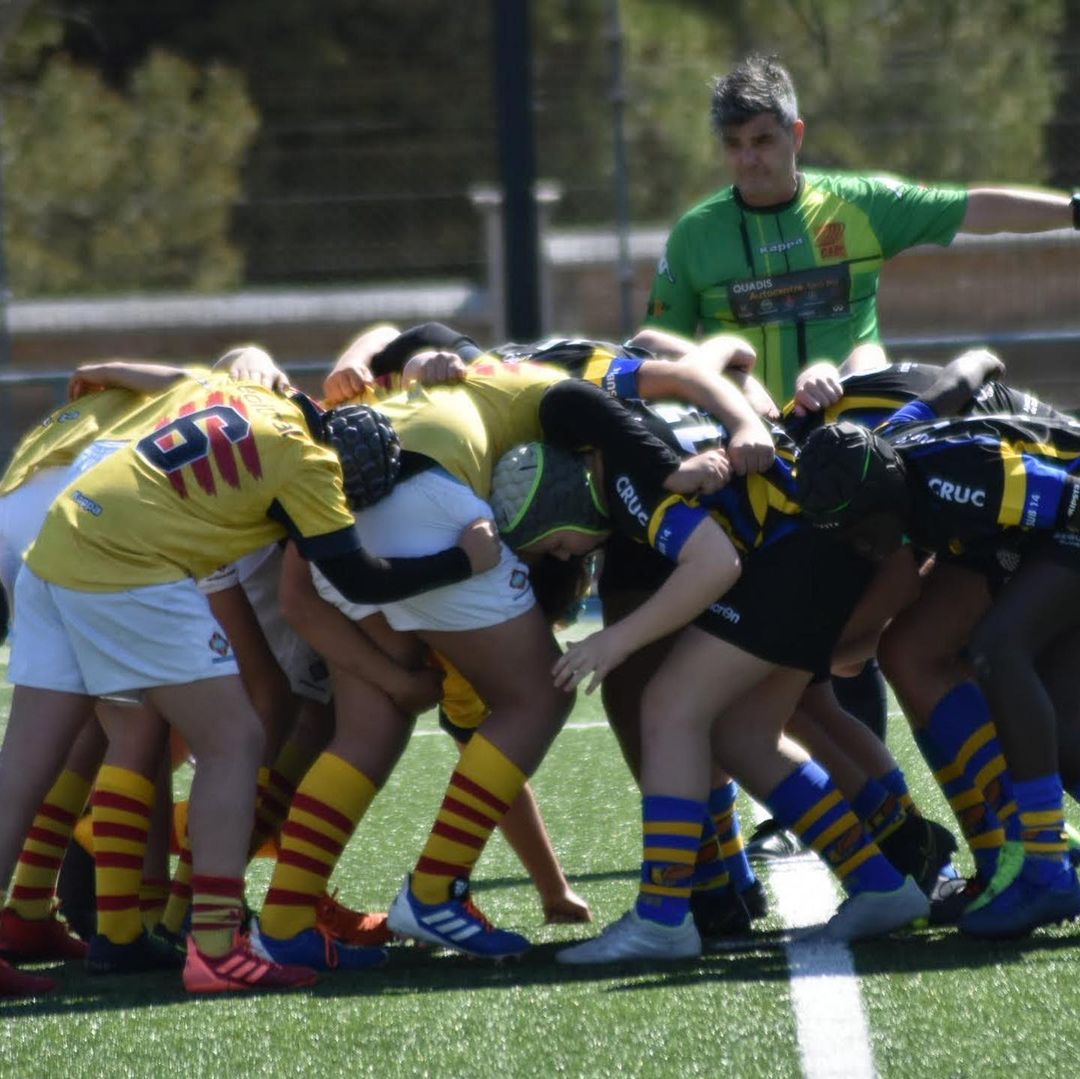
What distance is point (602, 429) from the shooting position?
3.99 m

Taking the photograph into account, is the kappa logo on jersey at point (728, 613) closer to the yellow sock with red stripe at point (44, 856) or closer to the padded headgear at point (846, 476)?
the padded headgear at point (846, 476)

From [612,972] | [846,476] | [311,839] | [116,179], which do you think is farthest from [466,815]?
[116,179]

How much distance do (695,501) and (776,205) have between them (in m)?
1.56

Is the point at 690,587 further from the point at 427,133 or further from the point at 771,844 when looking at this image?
the point at 427,133

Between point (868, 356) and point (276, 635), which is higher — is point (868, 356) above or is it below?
above

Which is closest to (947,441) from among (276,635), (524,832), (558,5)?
(524,832)

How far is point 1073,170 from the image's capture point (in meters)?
12.7

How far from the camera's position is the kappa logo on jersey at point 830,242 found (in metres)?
5.25

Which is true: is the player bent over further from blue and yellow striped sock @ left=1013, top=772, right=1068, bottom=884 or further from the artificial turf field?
the artificial turf field

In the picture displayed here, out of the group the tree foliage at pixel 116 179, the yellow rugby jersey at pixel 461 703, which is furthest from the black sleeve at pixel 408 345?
the tree foliage at pixel 116 179

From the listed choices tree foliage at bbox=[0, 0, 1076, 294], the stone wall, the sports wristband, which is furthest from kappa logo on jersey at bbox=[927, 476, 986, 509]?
the stone wall

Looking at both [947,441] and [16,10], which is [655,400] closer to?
[947,441]

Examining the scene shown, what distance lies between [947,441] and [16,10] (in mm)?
10436

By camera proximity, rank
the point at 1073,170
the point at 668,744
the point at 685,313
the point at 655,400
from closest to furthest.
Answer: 1. the point at 668,744
2. the point at 655,400
3. the point at 685,313
4. the point at 1073,170
